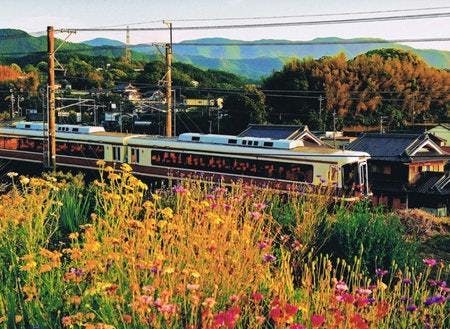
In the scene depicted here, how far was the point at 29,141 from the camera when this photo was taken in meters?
25.9

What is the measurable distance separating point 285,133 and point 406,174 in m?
7.13

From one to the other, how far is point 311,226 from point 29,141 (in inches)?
866

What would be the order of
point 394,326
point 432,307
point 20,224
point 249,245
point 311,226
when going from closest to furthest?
point 394,326 → point 432,307 → point 249,245 → point 20,224 → point 311,226

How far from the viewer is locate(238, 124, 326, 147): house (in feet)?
101

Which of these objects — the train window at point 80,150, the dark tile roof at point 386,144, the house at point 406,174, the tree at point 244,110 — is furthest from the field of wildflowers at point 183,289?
the tree at point 244,110

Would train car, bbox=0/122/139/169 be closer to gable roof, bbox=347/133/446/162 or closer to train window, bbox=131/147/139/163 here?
train window, bbox=131/147/139/163

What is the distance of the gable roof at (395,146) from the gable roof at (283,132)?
9.24ft

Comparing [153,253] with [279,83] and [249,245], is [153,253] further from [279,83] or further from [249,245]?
[279,83]

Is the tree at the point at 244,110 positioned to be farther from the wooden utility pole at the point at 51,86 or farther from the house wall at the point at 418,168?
the wooden utility pole at the point at 51,86

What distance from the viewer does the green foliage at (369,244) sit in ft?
19.8

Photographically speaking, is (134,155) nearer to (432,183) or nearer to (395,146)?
(395,146)

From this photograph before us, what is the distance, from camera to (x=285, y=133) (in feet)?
102

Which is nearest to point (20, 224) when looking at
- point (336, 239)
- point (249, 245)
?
point (249, 245)

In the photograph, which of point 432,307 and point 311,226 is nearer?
point 432,307
